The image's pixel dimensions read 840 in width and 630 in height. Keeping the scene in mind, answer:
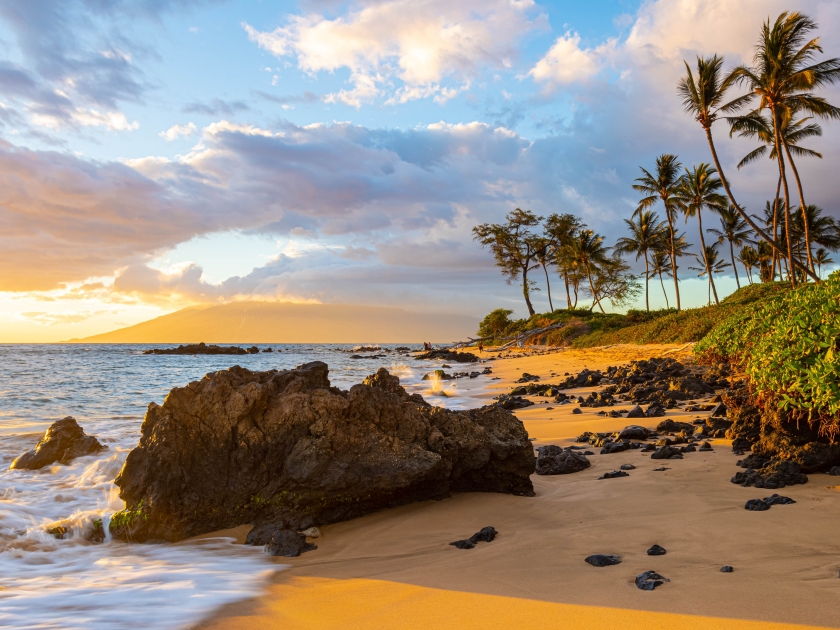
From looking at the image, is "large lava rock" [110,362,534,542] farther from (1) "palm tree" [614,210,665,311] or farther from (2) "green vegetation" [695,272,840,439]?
(1) "palm tree" [614,210,665,311]

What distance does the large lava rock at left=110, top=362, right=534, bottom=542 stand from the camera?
216 inches

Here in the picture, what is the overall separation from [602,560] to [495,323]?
5915 cm

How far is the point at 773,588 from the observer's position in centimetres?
328

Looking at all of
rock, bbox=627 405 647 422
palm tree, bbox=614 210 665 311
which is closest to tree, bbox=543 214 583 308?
palm tree, bbox=614 210 665 311

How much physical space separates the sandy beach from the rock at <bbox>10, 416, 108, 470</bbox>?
5013mm

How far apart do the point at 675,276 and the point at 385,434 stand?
50.4m

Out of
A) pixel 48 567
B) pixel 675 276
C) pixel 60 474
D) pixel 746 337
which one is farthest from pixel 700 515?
pixel 675 276

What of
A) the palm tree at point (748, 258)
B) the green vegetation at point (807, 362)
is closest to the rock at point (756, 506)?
the green vegetation at point (807, 362)

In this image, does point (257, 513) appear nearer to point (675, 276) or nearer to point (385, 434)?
point (385, 434)

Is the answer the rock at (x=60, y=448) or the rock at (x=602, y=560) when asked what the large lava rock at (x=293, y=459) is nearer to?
the rock at (x=602, y=560)

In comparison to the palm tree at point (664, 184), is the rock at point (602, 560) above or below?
below

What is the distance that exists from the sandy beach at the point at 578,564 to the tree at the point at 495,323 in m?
55.4

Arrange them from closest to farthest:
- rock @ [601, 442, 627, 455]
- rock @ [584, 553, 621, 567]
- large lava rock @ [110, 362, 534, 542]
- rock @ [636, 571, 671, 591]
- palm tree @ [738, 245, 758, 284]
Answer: rock @ [636, 571, 671, 591] < rock @ [584, 553, 621, 567] < large lava rock @ [110, 362, 534, 542] < rock @ [601, 442, 627, 455] < palm tree @ [738, 245, 758, 284]

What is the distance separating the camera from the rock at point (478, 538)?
15.1ft
